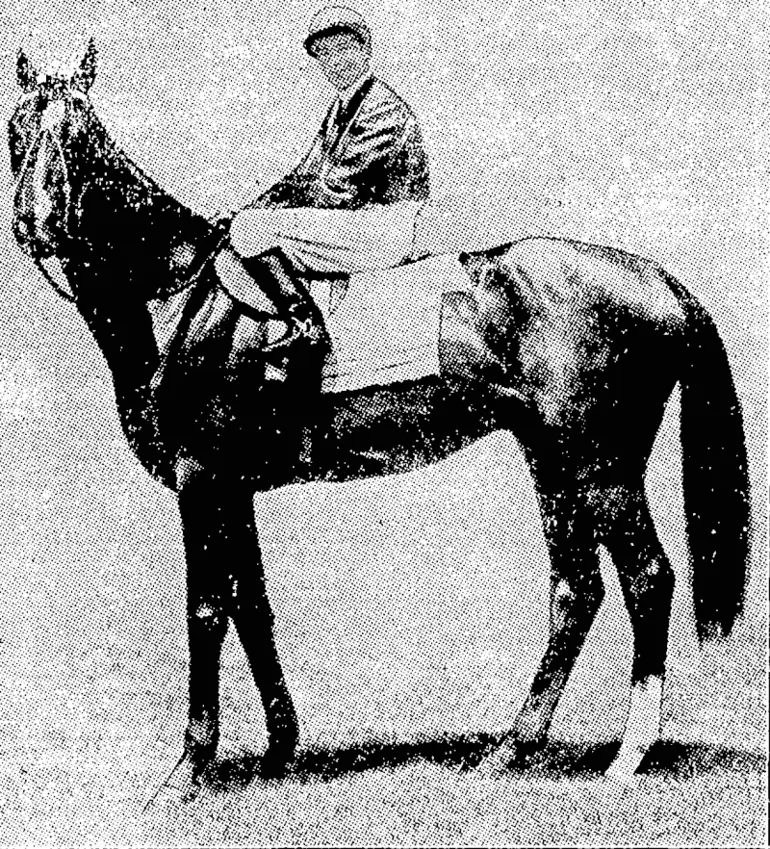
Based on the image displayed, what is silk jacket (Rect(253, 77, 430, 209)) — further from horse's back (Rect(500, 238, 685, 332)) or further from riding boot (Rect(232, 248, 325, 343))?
horse's back (Rect(500, 238, 685, 332))

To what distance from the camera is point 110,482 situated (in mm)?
2283

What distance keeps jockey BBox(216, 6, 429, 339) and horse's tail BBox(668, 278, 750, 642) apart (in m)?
0.66

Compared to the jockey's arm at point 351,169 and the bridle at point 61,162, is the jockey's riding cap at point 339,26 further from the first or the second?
the bridle at point 61,162

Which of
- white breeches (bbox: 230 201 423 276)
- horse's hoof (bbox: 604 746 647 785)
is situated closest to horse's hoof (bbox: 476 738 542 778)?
horse's hoof (bbox: 604 746 647 785)

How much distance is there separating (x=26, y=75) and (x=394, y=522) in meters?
1.30

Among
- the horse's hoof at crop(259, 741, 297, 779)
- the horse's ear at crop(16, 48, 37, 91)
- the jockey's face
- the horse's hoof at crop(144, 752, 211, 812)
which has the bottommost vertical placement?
the horse's hoof at crop(144, 752, 211, 812)

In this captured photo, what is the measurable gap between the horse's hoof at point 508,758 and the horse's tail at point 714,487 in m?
0.45

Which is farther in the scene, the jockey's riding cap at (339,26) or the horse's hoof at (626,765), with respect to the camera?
the jockey's riding cap at (339,26)

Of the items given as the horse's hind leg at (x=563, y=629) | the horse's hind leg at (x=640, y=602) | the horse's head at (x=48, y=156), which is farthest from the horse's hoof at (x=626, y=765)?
the horse's head at (x=48, y=156)

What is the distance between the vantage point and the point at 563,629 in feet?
6.98

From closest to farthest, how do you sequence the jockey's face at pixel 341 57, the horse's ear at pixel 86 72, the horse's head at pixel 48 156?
1. the horse's head at pixel 48 156
2. the horse's ear at pixel 86 72
3. the jockey's face at pixel 341 57

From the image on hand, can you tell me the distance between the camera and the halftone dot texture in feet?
6.91

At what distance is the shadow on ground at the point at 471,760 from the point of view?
6.81 feet

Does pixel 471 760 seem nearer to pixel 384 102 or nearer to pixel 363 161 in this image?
pixel 363 161
